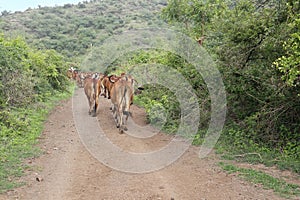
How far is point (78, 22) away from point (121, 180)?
4618 centimetres

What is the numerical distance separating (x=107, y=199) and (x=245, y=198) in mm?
2239

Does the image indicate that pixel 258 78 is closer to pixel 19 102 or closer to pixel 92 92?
pixel 92 92

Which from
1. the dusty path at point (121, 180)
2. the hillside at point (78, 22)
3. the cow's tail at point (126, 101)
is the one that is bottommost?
the dusty path at point (121, 180)

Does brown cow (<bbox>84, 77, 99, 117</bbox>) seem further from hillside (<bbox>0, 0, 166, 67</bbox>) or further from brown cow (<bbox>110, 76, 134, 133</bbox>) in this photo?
hillside (<bbox>0, 0, 166, 67</bbox>)

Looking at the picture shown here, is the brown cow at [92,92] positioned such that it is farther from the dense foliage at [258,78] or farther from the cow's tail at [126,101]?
the dense foliage at [258,78]

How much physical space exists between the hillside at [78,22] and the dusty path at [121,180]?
97.3ft

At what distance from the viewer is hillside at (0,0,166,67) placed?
41531 millimetres

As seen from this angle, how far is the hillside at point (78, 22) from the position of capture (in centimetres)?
4153

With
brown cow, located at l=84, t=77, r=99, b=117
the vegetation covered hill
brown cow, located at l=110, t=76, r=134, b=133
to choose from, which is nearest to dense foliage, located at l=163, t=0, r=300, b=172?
the vegetation covered hill

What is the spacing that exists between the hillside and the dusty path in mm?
29658

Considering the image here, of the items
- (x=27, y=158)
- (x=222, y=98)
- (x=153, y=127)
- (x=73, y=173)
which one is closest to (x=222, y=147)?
(x=222, y=98)

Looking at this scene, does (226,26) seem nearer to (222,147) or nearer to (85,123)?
(222,147)

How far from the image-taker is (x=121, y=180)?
6.61m

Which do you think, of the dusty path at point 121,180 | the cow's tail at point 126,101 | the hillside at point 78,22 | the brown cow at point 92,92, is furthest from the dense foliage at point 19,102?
the hillside at point 78,22
